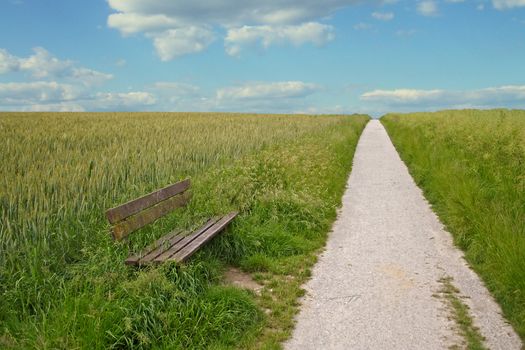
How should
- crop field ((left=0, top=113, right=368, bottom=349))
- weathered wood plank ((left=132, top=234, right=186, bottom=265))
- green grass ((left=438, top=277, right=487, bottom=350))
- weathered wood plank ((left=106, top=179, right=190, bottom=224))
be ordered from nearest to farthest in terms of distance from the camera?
1. crop field ((left=0, top=113, right=368, bottom=349))
2. green grass ((left=438, top=277, right=487, bottom=350))
3. weathered wood plank ((left=132, top=234, right=186, bottom=265))
4. weathered wood plank ((left=106, top=179, right=190, bottom=224))

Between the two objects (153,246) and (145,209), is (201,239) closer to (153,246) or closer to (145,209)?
(153,246)

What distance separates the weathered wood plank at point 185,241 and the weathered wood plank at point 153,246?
0.15 m

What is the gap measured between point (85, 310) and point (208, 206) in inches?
138

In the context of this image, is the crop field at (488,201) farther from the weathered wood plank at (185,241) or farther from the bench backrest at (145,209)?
the bench backrest at (145,209)

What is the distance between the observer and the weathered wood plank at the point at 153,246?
515 cm

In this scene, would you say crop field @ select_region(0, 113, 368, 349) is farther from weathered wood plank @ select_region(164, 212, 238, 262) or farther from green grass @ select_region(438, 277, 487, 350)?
green grass @ select_region(438, 277, 487, 350)

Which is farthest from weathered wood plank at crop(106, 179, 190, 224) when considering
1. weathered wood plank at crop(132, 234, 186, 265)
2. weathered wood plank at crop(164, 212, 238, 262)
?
weathered wood plank at crop(164, 212, 238, 262)

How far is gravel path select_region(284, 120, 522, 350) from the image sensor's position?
446cm

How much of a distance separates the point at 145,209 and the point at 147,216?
21 centimetres

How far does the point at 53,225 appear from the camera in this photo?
5.73 metres

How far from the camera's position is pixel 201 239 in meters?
5.85

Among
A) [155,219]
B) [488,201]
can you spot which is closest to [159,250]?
[155,219]

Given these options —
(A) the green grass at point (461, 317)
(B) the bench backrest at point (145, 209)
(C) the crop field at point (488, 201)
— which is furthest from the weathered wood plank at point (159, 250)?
(C) the crop field at point (488, 201)

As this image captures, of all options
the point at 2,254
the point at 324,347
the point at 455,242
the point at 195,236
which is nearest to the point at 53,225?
the point at 2,254
